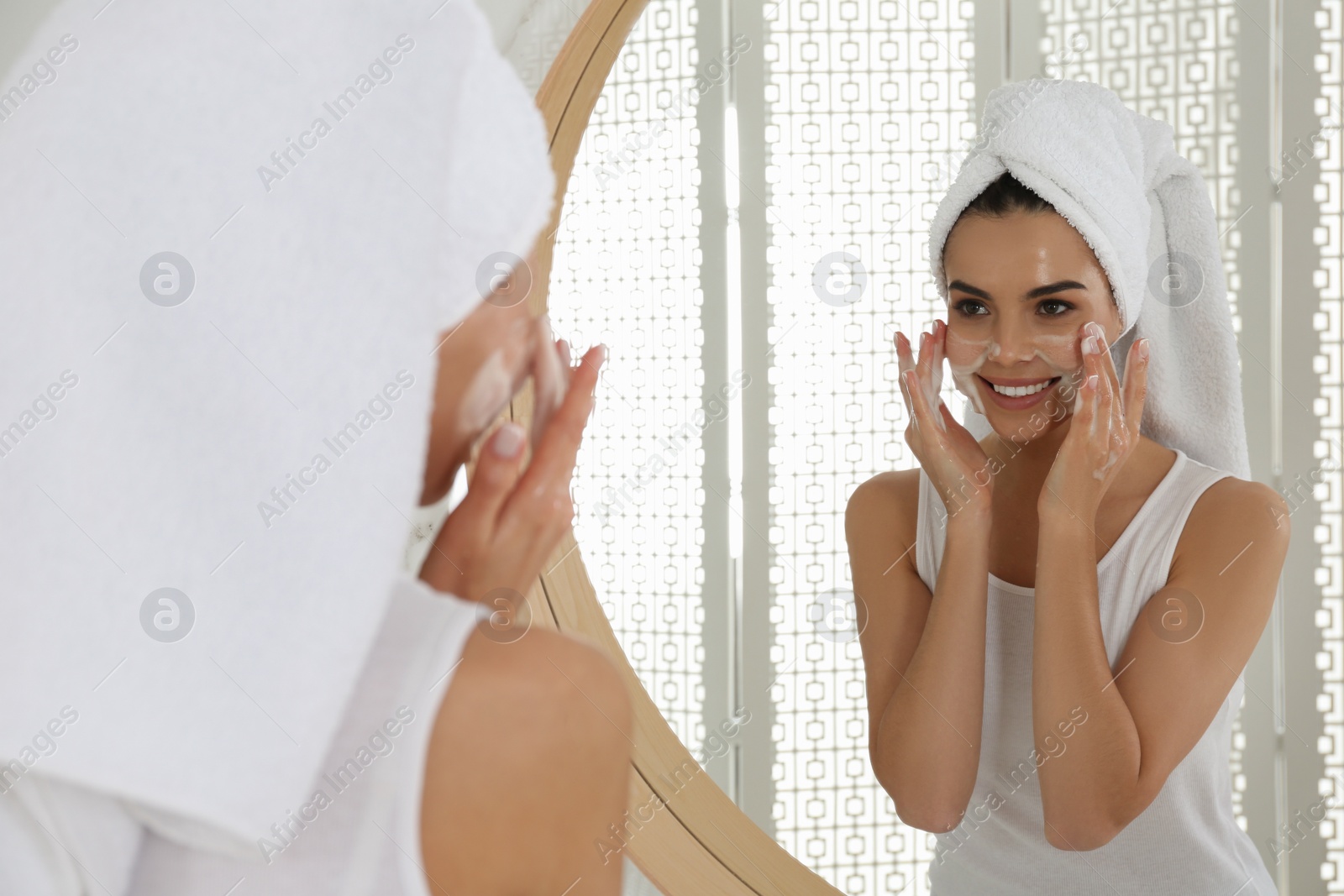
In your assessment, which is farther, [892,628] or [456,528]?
[892,628]

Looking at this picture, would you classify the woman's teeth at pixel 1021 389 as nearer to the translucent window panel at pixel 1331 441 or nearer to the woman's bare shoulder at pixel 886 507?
the woman's bare shoulder at pixel 886 507

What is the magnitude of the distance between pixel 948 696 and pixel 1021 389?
8.4 inches

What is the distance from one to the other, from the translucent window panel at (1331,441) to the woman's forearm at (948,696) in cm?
49

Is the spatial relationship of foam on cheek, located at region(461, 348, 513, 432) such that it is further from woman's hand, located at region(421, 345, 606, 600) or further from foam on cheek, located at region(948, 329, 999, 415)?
foam on cheek, located at region(948, 329, 999, 415)

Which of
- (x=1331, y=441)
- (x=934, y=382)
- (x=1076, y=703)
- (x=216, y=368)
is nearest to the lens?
(x=216, y=368)

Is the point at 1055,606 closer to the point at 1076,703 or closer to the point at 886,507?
the point at 1076,703

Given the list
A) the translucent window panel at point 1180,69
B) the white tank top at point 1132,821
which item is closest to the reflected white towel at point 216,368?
the white tank top at point 1132,821

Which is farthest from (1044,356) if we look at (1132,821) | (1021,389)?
(1132,821)

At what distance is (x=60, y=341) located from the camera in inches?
6.3

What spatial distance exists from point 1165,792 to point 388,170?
687 mm

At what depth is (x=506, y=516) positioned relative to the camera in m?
0.22

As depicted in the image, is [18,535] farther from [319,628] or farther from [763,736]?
[763,736]

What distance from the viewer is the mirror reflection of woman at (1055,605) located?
588 millimetres

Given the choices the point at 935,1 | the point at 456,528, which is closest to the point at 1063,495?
the point at 456,528
